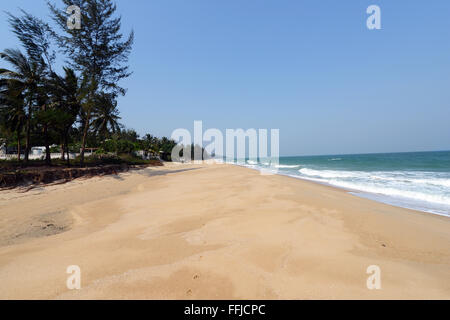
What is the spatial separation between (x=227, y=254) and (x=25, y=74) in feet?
72.8

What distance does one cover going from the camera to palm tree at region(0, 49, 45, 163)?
46.5ft

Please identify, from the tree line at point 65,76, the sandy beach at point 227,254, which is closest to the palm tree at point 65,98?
the tree line at point 65,76

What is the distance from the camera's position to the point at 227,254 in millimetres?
2742

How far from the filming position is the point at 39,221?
5188mm

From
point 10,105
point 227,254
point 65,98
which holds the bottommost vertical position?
point 227,254

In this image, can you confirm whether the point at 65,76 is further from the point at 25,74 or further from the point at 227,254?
the point at 227,254

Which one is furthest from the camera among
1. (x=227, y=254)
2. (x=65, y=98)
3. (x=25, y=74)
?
(x=65, y=98)

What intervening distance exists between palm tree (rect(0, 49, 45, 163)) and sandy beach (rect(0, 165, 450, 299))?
15.2 metres

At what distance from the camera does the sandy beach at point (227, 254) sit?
2.02 m

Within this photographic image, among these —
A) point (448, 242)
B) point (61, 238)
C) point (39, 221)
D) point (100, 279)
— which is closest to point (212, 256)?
point (100, 279)

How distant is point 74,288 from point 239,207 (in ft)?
13.6

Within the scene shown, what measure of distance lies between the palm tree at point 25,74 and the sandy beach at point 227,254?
15.2 m

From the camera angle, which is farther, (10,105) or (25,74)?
(10,105)

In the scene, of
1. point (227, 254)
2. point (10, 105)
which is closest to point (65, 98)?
point (10, 105)
